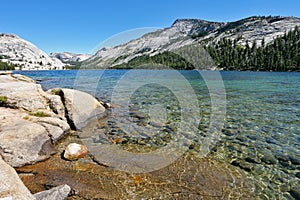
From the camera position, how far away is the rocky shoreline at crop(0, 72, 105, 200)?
5105mm

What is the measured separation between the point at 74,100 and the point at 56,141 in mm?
3974

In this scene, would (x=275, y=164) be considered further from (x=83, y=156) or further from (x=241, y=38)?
(x=241, y=38)

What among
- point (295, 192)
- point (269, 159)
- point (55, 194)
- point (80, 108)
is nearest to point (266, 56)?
point (269, 159)

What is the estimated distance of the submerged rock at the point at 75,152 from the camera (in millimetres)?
7718

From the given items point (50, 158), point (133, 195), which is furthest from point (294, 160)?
point (50, 158)

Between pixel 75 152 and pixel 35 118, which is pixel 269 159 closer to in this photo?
pixel 75 152

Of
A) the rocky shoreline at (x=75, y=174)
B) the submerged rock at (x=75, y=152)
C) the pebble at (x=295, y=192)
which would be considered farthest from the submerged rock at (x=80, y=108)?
the pebble at (x=295, y=192)

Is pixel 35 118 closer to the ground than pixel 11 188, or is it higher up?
higher up

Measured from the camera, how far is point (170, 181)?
6.35 meters

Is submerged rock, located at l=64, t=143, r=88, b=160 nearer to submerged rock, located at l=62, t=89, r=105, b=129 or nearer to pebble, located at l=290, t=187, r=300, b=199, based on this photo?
submerged rock, located at l=62, t=89, r=105, b=129

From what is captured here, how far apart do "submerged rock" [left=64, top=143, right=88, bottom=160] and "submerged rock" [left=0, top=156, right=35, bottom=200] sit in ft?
8.55

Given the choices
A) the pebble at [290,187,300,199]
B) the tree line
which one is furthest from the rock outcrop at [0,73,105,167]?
the tree line

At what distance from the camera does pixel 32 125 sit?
8.47m

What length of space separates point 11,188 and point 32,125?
4.41 m
